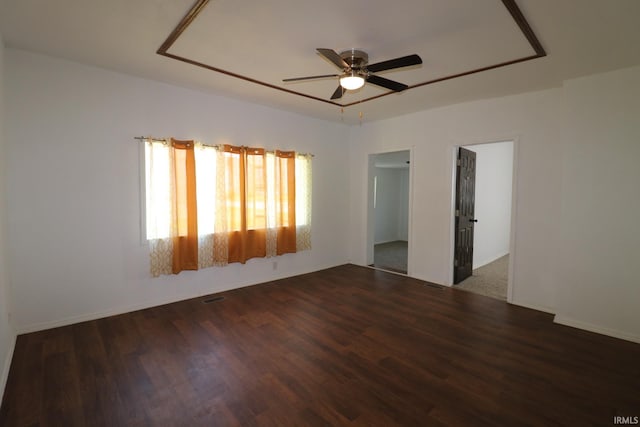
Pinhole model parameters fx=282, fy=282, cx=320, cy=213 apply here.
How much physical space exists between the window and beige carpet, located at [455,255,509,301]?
286 centimetres

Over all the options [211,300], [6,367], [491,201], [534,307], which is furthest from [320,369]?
[491,201]

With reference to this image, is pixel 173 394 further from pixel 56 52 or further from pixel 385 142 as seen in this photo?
pixel 385 142

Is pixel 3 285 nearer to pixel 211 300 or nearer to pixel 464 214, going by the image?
pixel 211 300

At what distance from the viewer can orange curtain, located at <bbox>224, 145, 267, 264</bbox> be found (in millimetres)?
4102

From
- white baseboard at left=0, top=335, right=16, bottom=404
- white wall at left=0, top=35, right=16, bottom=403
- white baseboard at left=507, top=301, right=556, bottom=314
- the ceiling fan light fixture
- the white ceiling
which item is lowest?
white baseboard at left=507, top=301, right=556, bottom=314

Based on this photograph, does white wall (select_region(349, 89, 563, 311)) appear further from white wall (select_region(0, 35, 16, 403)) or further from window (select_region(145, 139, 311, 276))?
white wall (select_region(0, 35, 16, 403))

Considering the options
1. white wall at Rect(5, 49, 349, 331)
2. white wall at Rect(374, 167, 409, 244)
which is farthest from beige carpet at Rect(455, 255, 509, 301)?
white wall at Rect(5, 49, 349, 331)

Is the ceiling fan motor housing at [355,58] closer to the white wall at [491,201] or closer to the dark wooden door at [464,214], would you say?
the dark wooden door at [464,214]

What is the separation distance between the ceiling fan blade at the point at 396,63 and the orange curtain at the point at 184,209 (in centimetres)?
253

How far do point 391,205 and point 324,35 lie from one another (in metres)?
7.07

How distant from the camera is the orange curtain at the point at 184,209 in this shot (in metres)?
3.62

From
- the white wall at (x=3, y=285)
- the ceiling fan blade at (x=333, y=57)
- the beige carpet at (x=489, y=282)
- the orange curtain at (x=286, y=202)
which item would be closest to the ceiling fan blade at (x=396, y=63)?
the ceiling fan blade at (x=333, y=57)

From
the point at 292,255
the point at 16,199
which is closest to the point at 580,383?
the point at 292,255

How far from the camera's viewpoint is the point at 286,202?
478 cm
